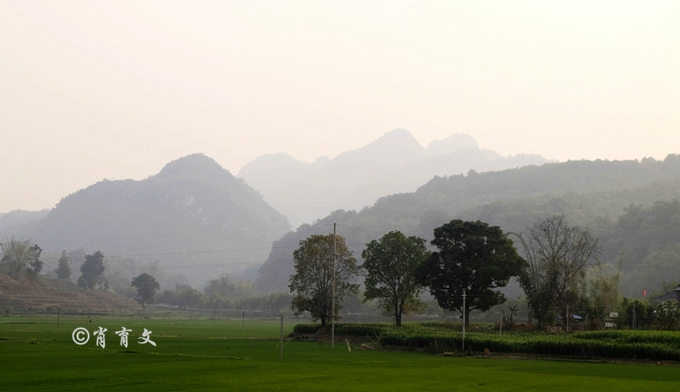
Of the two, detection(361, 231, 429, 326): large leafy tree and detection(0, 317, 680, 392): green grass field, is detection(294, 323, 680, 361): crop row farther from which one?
detection(361, 231, 429, 326): large leafy tree

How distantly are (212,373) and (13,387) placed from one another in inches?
295

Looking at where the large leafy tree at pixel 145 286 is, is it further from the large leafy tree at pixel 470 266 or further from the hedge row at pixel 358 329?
the large leafy tree at pixel 470 266

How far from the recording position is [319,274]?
6397 cm

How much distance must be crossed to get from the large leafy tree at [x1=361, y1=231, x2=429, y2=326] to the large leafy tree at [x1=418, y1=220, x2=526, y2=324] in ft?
8.50

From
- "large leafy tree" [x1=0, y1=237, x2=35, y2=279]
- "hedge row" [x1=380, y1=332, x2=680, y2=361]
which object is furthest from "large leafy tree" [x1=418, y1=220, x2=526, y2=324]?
"large leafy tree" [x1=0, y1=237, x2=35, y2=279]

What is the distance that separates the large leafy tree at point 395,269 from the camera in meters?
64.5

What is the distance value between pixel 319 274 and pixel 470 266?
1312 cm

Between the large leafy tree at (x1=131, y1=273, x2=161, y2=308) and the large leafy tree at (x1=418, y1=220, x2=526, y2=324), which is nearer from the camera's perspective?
the large leafy tree at (x1=418, y1=220, x2=526, y2=324)

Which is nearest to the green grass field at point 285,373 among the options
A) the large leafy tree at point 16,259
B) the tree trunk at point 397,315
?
the tree trunk at point 397,315

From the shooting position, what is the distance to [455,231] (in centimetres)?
6297

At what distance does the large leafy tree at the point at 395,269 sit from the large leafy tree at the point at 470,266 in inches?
102

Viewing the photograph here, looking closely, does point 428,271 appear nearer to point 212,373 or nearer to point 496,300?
point 496,300

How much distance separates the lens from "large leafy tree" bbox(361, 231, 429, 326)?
6450cm

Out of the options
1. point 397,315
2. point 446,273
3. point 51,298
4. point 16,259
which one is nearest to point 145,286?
point 16,259
